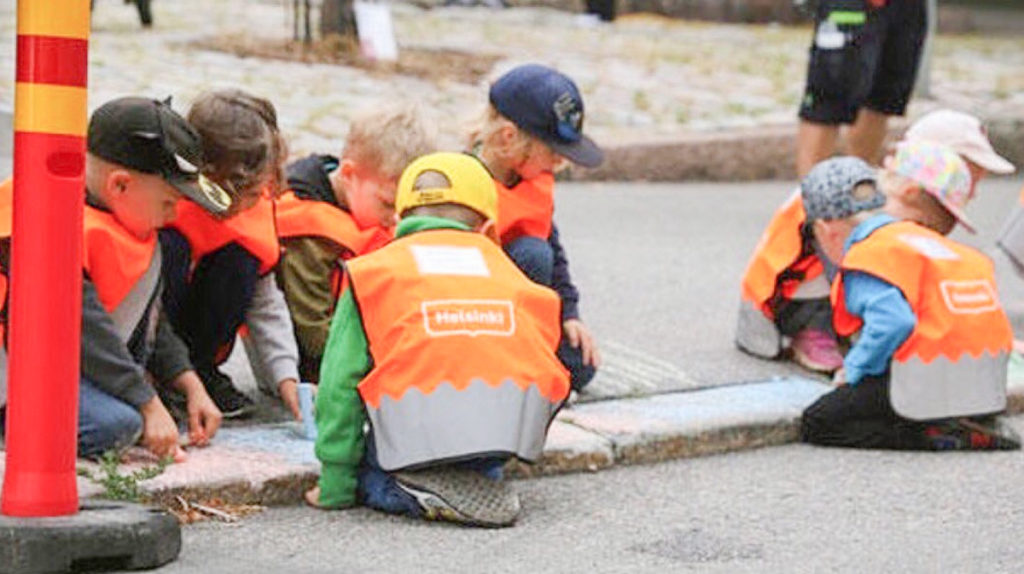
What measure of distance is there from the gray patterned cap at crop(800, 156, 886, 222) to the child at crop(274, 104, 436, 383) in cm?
118

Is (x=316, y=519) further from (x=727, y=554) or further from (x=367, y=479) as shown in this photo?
(x=727, y=554)

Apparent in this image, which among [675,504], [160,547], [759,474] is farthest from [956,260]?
[160,547]

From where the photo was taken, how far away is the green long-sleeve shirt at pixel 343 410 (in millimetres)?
4809

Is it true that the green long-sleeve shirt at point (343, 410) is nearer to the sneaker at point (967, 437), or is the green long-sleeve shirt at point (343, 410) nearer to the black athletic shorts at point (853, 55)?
the sneaker at point (967, 437)

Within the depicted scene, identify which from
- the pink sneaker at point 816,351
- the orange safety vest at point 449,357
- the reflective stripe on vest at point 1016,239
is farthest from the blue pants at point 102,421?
the reflective stripe on vest at point 1016,239

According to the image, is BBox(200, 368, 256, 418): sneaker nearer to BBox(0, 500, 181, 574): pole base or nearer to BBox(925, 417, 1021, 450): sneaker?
BBox(0, 500, 181, 574): pole base

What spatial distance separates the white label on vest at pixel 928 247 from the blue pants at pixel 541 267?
879 mm

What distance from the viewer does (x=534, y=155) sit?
5.76m

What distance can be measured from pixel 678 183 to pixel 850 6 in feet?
8.40

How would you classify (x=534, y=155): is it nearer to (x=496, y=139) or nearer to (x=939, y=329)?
(x=496, y=139)

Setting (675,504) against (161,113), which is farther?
(675,504)

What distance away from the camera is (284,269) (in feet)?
18.6

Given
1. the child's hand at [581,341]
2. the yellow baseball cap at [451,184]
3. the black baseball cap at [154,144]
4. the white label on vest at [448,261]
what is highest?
the black baseball cap at [154,144]

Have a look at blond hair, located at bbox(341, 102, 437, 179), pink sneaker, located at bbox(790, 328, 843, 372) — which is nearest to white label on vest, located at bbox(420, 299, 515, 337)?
blond hair, located at bbox(341, 102, 437, 179)
